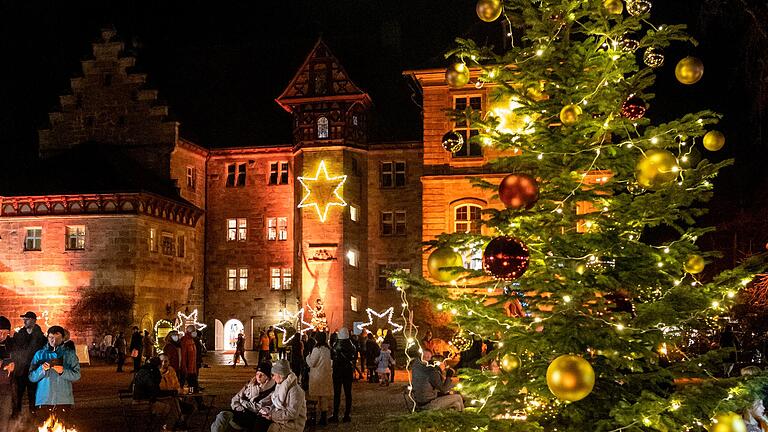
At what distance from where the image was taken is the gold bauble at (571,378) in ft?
19.3

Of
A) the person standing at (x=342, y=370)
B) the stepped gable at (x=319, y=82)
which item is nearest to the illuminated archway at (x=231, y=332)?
the stepped gable at (x=319, y=82)

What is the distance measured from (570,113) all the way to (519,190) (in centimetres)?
84

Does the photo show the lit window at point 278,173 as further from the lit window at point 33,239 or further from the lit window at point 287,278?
the lit window at point 33,239

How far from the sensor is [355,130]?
42.7 metres

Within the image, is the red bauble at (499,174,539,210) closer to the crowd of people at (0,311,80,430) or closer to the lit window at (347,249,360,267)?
the crowd of people at (0,311,80,430)

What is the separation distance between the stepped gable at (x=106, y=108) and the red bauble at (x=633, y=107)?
126 ft

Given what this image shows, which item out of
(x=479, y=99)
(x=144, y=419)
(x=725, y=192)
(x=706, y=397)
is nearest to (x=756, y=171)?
(x=725, y=192)

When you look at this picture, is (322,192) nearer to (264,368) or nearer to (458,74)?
(264,368)

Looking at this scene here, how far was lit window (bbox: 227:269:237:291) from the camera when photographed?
1794 inches

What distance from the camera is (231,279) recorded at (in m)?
45.7

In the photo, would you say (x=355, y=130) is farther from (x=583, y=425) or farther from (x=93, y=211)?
(x=583, y=425)

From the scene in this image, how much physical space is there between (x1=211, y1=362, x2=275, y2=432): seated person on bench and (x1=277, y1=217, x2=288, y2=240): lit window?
34.6 meters

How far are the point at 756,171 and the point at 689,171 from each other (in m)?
21.6

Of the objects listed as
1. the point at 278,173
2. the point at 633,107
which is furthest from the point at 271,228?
the point at 633,107
